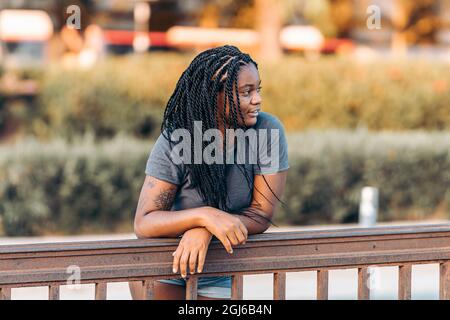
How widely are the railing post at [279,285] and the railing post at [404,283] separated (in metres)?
0.38

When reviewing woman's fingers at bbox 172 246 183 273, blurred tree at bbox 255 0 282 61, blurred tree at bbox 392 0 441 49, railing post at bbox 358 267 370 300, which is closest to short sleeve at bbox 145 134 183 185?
woman's fingers at bbox 172 246 183 273

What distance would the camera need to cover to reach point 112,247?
8.44 feet

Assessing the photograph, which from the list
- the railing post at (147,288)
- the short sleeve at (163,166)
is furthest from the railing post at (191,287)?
the short sleeve at (163,166)

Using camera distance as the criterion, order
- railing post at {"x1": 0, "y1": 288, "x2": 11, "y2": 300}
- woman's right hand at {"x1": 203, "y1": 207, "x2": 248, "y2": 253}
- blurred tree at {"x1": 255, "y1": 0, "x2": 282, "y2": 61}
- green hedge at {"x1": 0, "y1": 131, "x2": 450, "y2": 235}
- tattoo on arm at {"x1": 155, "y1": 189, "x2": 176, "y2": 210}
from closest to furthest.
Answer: railing post at {"x1": 0, "y1": 288, "x2": 11, "y2": 300}
woman's right hand at {"x1": 203, "y1": 207, "x2": 248, "y2": 253}
tattoo on arm at {"x1": 155, "y1": 189, "x2": 176, "y2": 210}
green hedge at {"x1": 0, "y1": 131, "x2": 450, "y2": 235}
blurred tree at {"x1": 255, "y1": 0, "x2": 282, "y2": 61}

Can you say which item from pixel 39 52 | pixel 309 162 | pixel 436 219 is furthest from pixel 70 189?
pixel 39 52

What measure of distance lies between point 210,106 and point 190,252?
495 mm

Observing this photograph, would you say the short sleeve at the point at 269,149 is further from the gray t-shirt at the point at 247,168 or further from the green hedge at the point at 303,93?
the green hedge at the point at 303,93

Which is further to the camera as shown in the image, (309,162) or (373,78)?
(373,78)

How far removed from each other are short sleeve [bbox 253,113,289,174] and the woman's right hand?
0.33 meters

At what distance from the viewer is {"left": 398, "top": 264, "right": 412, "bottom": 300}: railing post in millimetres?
2900

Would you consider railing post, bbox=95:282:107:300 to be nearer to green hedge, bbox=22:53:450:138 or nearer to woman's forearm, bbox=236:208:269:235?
woman's forearm, bbox=236:208:269:235

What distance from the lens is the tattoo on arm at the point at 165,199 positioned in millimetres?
2871
